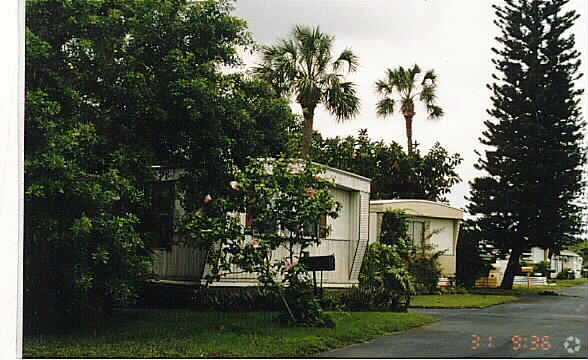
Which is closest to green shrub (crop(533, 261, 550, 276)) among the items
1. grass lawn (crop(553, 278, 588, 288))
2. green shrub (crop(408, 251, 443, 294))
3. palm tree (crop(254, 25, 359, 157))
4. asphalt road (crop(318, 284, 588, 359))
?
grass lawn (crop(553, 278, 588, 288))

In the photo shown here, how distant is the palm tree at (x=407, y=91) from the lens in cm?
1275

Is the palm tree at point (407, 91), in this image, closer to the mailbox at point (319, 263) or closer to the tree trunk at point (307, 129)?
the tree trunk at point (307, 129)

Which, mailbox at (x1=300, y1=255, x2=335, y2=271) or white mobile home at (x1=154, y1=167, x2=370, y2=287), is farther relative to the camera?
white mobile home at (x1=154, y1=167, x2=370, y2=287)

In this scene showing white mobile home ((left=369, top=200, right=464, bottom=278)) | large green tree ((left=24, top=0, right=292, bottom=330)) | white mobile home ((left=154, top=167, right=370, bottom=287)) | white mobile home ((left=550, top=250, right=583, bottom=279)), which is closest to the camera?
large green tree ((left=24, top=0, right=292, bottom=330))

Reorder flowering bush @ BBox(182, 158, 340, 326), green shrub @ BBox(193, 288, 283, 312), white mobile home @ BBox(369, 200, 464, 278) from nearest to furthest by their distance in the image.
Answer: flowering bush @ BBox(182, 158, 340, 326), green shrub @ BBox(193, 288, 283, 312), white mobile home @ BBox(369, 200, 464, 278)

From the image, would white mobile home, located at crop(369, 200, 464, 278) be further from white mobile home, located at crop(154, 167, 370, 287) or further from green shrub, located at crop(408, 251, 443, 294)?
white mobile home, located at crop(154, 167, 370, 287)

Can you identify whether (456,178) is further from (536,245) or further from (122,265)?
(122,265)

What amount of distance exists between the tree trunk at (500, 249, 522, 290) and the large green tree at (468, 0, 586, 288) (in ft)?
0.10

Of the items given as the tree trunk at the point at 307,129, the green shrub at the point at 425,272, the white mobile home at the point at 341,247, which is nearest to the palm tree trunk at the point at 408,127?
the green shrub at the point at 425,272

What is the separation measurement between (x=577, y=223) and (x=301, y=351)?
9803 mm

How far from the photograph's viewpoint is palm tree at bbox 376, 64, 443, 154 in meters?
12.8

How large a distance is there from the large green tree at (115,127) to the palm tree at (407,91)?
12.4 feet

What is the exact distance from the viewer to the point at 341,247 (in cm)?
1145

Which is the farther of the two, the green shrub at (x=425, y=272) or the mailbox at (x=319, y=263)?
the green shrub at (x=425, y=272)
